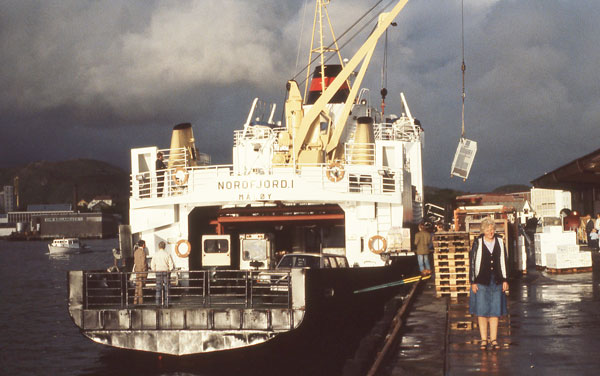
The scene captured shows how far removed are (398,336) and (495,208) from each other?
35.8ft

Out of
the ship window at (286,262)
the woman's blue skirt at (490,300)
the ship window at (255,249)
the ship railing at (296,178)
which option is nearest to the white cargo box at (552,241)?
the ship railing at (296,178)

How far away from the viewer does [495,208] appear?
24281 mm

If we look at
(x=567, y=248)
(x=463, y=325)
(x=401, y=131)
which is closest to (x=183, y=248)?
(x=463, y=325)

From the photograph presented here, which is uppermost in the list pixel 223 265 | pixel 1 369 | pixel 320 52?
pixel 320 52

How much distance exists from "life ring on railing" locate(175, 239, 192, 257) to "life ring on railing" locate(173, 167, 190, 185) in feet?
5.37

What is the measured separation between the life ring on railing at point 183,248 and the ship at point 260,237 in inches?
1.1

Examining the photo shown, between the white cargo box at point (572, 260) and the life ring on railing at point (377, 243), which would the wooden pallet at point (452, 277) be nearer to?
the life ring on railing at point (377, 243)

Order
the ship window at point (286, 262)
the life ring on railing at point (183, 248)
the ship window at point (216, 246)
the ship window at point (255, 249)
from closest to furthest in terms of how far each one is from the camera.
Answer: the ship window at point (286, 262), the life ring on railing at point (183, 248), the ship window at point (216, 246), the ship window at point (255, 249)

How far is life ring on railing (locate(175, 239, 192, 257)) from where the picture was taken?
68.7 feet

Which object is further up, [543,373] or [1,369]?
[543,373]

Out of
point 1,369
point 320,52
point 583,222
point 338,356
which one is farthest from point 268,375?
point 583,222

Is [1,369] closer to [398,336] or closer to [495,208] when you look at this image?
[398,336]

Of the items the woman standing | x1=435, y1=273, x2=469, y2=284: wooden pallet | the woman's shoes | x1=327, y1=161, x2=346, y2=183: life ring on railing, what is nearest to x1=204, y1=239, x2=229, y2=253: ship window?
x1=327, y1=161, x2=346, y2=183: life ring on railing

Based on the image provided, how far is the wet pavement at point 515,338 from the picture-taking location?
11.1 meters
